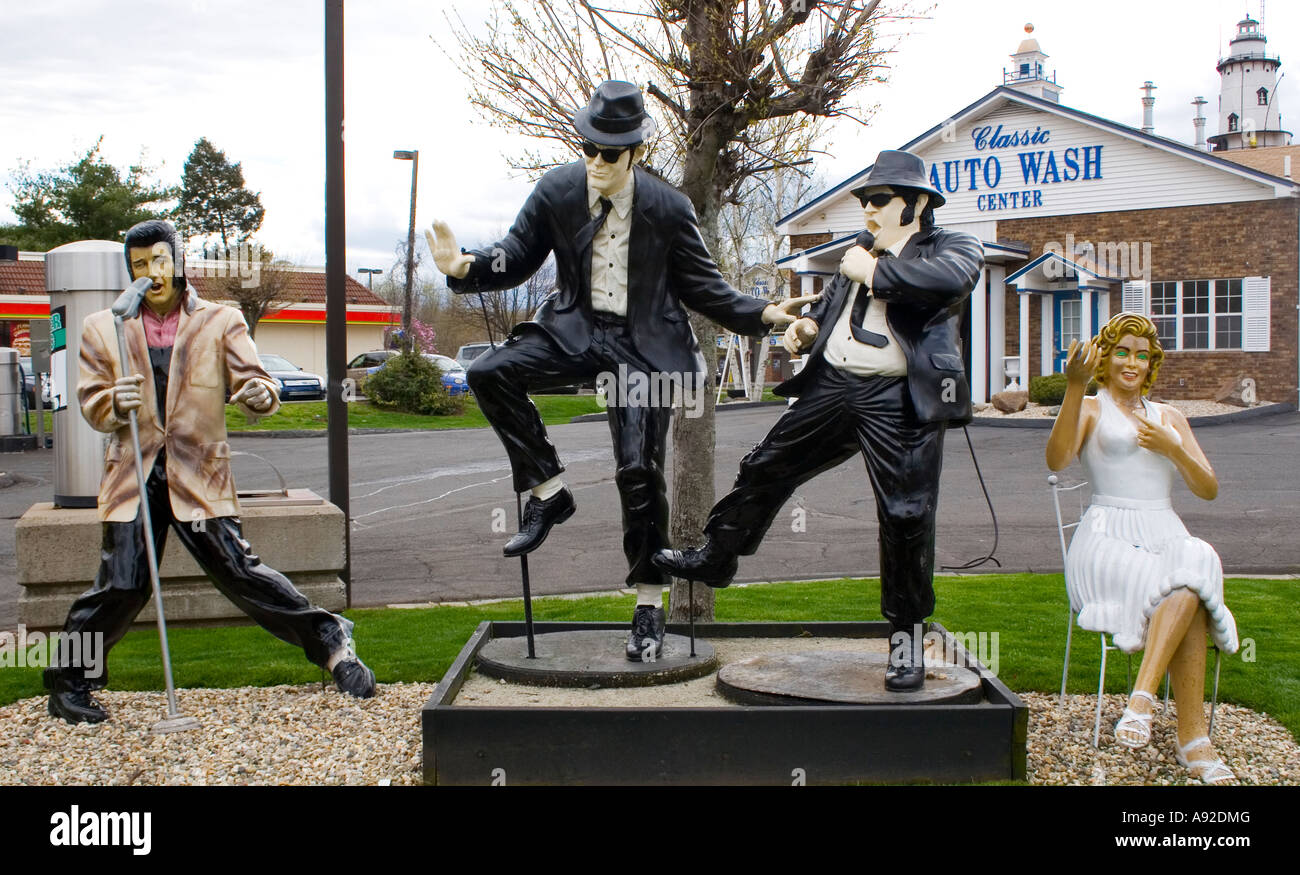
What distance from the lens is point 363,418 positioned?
24.8 meters

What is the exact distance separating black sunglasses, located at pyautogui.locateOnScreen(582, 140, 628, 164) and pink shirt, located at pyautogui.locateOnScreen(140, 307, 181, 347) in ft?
6.41

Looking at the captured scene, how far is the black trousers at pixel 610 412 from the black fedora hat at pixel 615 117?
768 millimetres

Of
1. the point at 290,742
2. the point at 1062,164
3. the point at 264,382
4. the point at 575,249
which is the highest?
the point at 1062,164

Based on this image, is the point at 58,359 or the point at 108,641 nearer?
the point at 108,641

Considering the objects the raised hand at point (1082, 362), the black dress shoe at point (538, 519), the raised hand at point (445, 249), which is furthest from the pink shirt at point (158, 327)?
the raised hand at point (1082, 362)

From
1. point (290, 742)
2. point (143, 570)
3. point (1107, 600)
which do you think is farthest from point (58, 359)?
point (1107, 600)

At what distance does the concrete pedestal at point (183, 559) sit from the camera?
22.4ft

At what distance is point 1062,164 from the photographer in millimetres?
25422

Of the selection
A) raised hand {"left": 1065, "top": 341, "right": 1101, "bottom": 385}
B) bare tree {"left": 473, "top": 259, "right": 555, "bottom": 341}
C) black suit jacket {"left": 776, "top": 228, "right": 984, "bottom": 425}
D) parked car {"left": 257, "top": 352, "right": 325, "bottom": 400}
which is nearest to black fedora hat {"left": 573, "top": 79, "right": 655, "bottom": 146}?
bare tree {"left": 473, "top": 259, "right": 555, "bottom": 341}

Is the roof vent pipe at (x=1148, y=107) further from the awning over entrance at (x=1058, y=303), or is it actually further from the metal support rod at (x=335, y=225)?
the metal support rod at (x=335, y=225)

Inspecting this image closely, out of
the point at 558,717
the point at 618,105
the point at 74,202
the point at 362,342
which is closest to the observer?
the point at 558,717

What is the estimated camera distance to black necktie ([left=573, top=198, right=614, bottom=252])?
5152mm
